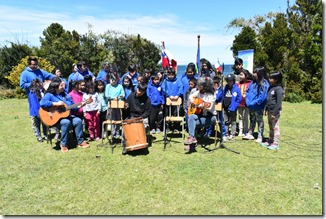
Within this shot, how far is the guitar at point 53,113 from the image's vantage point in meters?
6.13

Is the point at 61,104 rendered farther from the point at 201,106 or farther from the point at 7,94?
the point at 7,94

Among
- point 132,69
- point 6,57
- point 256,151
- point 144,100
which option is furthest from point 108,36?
point 256,151

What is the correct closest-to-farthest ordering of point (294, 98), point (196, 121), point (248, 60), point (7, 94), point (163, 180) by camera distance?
point (163, 180), point (196, 121), point (248, 60), point (294, 98), point (7, 94)

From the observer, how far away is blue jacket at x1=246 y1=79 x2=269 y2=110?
637 cm

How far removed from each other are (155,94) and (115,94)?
3.68 feet

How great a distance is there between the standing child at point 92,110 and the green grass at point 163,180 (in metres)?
0.64

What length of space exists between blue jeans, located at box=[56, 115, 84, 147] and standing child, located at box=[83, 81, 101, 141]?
1.28ft

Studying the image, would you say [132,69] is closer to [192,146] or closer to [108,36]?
[192,146]

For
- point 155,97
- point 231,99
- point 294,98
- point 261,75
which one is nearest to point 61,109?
point 155,97

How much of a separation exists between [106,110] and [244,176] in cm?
394

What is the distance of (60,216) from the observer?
3.68 metres

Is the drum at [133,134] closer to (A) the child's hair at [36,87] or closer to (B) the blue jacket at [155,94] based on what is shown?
(B) the blue jacket at [155,94]

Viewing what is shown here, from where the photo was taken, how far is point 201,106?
6.02 meters

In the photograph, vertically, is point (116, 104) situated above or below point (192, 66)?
below
